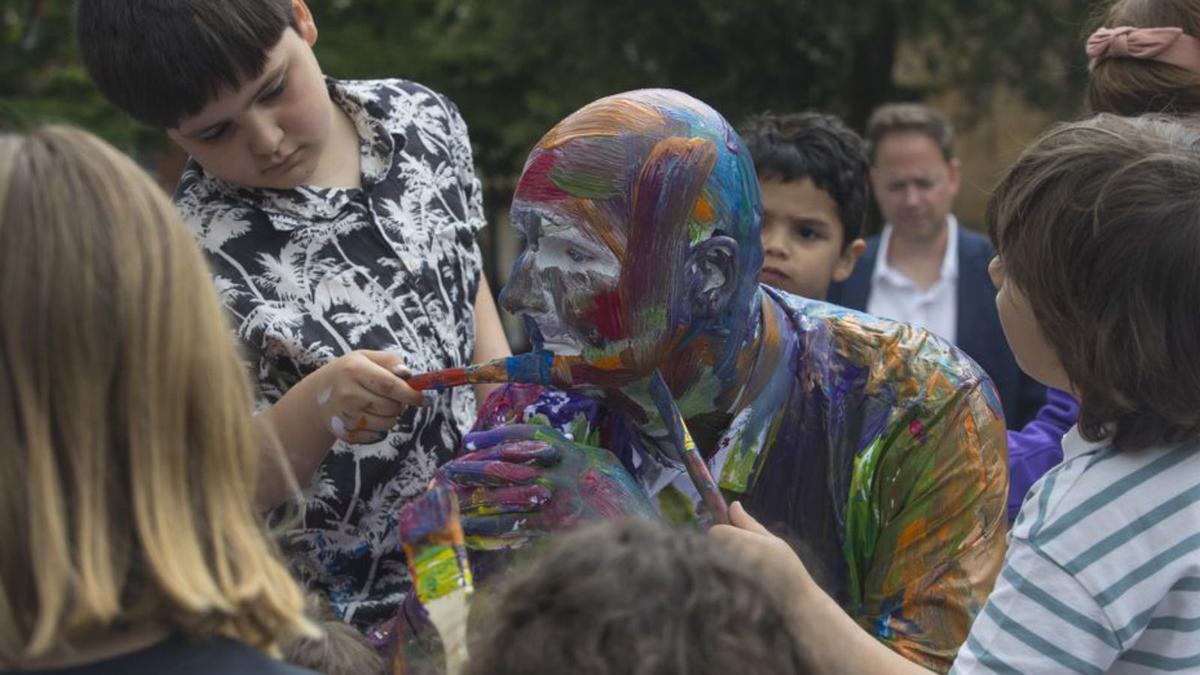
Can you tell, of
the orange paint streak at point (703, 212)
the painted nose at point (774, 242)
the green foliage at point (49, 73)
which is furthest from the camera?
the green foliage at point (49, 73)

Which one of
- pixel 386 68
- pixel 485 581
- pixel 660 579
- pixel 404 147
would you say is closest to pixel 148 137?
pixel 386 68

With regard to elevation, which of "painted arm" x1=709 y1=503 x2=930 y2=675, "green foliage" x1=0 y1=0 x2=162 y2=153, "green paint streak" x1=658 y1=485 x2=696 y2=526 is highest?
"painted arm" x1=709 y1=503 x2=930 y2=675

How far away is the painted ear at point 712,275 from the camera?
2088mm

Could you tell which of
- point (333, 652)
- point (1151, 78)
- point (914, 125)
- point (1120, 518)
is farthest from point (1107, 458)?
point (914, 125)

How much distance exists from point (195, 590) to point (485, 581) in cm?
74

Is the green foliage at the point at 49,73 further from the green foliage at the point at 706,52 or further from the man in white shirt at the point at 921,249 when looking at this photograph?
the man in white shirt at the point at 921,249

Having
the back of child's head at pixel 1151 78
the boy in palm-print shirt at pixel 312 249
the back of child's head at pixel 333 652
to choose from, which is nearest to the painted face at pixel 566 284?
the boy in palm-print shirt at pixel 312 249

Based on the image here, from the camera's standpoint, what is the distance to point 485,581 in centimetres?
208

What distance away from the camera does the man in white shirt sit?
5.05 meters

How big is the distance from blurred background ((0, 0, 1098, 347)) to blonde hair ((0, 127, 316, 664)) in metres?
8.51

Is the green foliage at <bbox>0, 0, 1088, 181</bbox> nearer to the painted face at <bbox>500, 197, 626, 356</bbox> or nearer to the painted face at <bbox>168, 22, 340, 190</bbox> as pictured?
the painted face at <bbox>168, 22, 340, 190</bbox>

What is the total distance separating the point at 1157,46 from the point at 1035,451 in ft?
2.62

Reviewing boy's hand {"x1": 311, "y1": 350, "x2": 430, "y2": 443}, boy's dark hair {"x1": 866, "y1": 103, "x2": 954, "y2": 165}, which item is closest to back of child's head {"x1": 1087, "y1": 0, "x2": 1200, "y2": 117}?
boy's hand {"x1": 311, "y1": 350, "x2": 430, "y2": 443}

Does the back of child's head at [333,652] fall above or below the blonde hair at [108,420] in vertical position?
below
